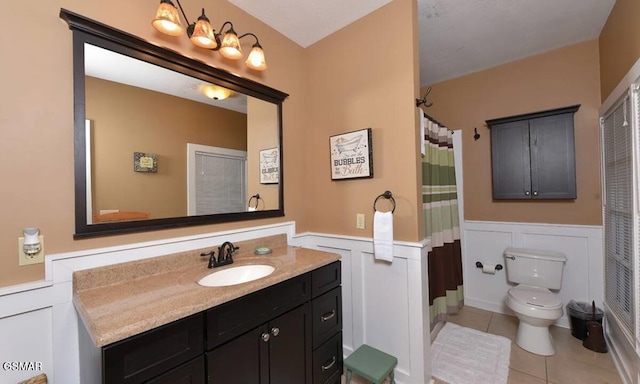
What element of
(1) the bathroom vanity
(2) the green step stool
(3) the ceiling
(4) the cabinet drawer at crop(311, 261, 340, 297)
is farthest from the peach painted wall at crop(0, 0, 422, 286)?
(2) the green step stool

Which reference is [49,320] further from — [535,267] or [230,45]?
[535,267]

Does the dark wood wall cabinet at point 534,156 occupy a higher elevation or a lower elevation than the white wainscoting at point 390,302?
higher

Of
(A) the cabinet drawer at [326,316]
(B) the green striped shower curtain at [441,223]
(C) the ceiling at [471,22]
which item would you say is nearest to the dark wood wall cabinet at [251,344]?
(A) the cabinet drawer at [326,316]

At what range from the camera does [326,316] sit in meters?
1.54

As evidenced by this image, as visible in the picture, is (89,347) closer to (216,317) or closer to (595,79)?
(216,317)

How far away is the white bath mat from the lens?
1.80m

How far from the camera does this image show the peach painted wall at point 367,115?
1688 millimetres

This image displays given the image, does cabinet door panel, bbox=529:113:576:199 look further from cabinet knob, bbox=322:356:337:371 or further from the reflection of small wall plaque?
the reflection of small wall plaque

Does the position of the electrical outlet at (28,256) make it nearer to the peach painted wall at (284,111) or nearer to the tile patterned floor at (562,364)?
the peach painted wall at (284,111)

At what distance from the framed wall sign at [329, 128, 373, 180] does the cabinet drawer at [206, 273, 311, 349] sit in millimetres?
863

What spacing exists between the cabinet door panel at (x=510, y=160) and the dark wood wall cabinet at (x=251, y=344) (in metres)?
2.17

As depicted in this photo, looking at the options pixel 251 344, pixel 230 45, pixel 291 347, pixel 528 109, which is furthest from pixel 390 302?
pixel 528 109

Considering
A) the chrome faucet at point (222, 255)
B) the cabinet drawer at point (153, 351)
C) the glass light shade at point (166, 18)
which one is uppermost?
the glass light shade at point (166, 18)

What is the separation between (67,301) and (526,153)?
3.61 meters
